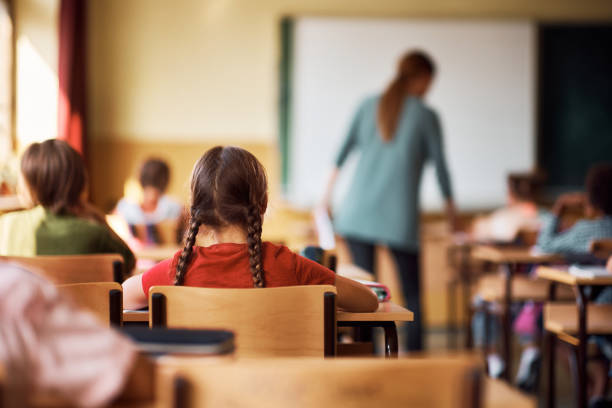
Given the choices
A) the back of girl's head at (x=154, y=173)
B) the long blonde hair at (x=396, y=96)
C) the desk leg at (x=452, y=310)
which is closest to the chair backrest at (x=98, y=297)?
the long blonde hair at (x=396, y=96)

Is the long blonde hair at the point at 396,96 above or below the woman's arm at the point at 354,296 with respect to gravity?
above

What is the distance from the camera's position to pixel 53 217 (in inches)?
92.7

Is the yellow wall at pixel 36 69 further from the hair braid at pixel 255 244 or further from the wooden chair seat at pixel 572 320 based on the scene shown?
the wooden chair seat at pixel 572 320

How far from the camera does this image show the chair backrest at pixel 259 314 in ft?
4.86

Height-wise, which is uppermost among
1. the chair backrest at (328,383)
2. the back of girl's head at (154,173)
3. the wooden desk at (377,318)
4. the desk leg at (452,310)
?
the back of girl's head at (154,173)

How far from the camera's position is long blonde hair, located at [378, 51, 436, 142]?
3406mm

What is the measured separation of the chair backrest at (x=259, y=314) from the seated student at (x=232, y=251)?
0.13 meters

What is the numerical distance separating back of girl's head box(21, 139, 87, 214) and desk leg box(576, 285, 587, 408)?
1836 mm

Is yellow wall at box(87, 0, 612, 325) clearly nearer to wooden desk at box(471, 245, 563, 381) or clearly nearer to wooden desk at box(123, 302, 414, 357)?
wooden desk at box(471, 245, 563, 381)

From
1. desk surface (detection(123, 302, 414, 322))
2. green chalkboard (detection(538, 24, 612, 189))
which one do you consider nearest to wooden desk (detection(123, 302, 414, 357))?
desk surface (detection(123, 302, 414, 322))

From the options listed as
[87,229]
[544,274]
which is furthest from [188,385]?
[544,274]

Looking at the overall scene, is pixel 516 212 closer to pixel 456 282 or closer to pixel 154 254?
pixel 456 282

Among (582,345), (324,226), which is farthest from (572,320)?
(324,226)

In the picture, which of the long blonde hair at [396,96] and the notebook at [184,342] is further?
the long blonde hair at [396,96]
